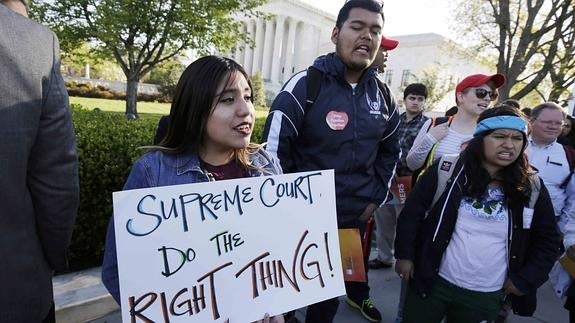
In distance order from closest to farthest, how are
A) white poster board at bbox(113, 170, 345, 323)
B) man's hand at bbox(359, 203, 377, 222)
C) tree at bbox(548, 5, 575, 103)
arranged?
white poster board at bbox(113, 170, 345, 323) → man's hand at bbox(359, 203, 377, 222) → tree at bbox(548, 5, 575, 103)

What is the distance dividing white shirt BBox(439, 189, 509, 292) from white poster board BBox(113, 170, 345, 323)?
95cm

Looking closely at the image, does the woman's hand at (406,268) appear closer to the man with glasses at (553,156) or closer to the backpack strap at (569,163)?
the man with glasses at (553,156)

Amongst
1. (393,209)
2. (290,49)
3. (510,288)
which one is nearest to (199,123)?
(510,288)

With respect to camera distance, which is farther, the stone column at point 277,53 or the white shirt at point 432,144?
the stone column at point 277,53

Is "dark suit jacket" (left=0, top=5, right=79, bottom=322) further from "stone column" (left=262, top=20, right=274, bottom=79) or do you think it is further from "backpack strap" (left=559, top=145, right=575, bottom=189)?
"stone column" (left=262, top=20, right=274, bottom=79)

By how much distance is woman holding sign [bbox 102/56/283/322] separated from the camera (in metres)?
1.42

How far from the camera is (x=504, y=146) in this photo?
6.75 ft

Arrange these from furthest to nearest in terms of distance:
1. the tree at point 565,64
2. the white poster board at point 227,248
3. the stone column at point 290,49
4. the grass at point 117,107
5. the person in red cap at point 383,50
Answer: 1. the stone column at point 290,49
2. the grass at point 117,107
3. the tree at point 565,64
4. the person in red cap at point 383,50
5. the white poster board at point 227,248

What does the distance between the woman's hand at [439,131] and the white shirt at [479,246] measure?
0.72 m

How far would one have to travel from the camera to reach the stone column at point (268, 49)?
5975 centimetres

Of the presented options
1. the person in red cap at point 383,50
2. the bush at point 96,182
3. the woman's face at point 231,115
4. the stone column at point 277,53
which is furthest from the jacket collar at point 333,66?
the stone column at point 277,53

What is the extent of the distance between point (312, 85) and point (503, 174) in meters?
1.20

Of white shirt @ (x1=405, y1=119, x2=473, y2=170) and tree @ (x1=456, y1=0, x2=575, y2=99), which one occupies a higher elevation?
tree @ (x1=456, y1=0, x2=575, y2=99)

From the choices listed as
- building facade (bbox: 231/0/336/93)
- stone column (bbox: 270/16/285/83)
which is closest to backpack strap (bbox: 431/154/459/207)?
building facade (bbox: 231/0/336/93)
